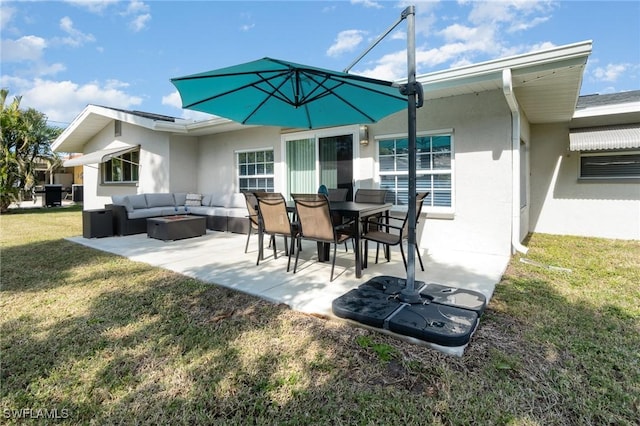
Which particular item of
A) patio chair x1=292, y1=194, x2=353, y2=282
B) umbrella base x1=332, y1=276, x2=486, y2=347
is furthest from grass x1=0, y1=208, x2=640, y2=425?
patio chair x1=292, y1=194, x2=353, y2=282

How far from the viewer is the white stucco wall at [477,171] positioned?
547 centimetres

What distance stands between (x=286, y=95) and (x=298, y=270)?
2.40m

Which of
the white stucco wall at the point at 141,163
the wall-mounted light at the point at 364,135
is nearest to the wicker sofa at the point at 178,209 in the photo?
the white stucco wall at the point at 141,163

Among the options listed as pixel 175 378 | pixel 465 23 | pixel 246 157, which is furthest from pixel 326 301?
pixel 465 23

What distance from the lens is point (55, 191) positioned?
17.0 meters

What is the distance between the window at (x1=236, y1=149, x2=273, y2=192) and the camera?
8.88m

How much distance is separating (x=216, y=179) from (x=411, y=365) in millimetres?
8905

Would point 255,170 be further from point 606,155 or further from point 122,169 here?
point 606,155

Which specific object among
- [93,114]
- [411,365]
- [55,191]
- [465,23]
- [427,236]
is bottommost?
[411,365]

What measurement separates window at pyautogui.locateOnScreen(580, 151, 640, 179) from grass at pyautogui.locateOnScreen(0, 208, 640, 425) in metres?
5.20

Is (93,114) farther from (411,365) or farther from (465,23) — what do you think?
(411,365)

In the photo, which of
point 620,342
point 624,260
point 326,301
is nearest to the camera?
point 620,342

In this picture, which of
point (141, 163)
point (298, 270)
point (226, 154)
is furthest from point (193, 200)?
point (298, 270)

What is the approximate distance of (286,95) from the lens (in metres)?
4.43
